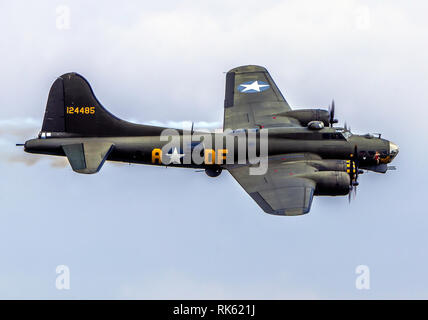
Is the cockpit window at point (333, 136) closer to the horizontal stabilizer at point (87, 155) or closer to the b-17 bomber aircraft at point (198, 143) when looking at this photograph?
the b-17 bomber aircraft at point (198, 143)

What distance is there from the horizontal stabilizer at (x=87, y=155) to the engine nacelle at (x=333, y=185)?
11.3m

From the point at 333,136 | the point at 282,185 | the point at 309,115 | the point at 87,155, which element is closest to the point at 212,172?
the point at 282,185

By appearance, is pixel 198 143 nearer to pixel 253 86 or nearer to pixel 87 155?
pixel 87 155

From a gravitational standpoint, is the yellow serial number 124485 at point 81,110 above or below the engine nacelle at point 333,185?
above

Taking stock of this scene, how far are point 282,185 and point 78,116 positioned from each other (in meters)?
11.9

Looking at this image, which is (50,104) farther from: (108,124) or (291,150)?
(291,150)

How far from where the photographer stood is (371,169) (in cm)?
5256

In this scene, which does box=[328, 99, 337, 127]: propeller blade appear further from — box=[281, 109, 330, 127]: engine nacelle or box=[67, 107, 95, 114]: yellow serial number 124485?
box=[67, 107, 95, 114]: yellow serial number 124485

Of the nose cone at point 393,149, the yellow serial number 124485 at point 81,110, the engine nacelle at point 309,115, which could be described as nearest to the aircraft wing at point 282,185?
the engine nacelle at point 309,115

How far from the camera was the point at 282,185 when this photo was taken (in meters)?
48.2

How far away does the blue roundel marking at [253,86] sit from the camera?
2183 inches

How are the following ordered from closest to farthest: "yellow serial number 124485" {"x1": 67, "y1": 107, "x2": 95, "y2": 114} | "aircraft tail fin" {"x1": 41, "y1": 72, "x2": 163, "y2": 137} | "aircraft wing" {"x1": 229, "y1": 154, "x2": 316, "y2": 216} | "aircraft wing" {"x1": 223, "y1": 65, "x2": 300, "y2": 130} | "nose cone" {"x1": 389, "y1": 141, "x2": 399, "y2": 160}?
1. "aircraft wing" {"x1": 229, "y1": 154, "x2": 316, "y2": 216}
2. "aircraft tail fin" {"x1": 41, "y1": 72, "x2": 163, "y2": 137}
3. "yellow serial number 124485" {"x1": 67, "y1": 107, "x2": 95, "y2": 114}
4. "nose cone" {"x1": 389, "y1": 141, "x2": 399, "y2": 160}
5. "aircraft wing" {"x1": 223, "y1": 65, "x2": 300, "y2": 130}

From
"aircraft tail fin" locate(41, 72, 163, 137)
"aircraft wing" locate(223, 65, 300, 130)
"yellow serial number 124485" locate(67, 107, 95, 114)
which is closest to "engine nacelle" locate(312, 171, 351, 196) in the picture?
"aircraft wing" locate(223, 65, 300, 130)

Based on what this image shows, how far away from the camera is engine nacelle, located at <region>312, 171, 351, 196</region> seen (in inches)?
1893
